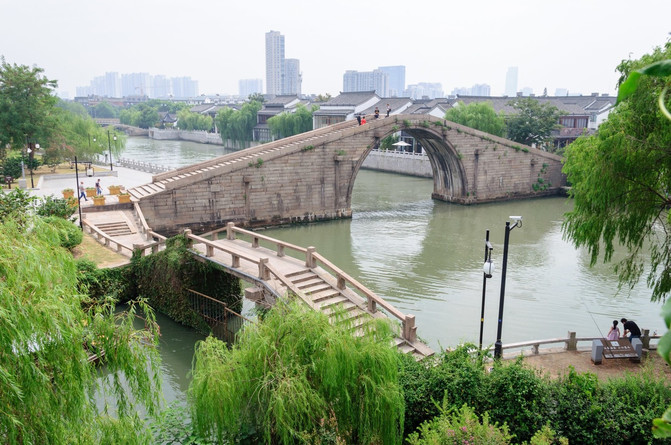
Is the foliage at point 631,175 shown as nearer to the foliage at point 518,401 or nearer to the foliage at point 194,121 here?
the foliage at point 518,401

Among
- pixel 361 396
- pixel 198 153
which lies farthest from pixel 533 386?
pixel 198 153

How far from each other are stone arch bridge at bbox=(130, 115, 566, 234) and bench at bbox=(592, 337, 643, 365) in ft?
61.7

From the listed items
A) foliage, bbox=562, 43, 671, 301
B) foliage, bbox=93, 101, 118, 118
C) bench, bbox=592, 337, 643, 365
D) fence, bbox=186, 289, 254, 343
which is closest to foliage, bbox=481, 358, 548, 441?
bench, bbox=592, 337, 643, 365

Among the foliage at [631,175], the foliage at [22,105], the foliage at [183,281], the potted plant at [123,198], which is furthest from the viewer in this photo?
the foliage at [22,105]

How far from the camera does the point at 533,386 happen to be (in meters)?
8.38

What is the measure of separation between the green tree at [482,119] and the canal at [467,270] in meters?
7.67

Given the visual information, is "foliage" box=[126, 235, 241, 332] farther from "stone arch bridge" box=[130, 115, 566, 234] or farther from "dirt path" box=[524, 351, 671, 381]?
"stone arch bridge" box=[130, 115, 566, 234]

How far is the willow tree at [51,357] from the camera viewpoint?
17.4ft

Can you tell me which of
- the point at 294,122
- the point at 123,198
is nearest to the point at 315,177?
the point at 123,198

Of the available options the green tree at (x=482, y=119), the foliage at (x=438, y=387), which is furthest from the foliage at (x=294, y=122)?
the foliage at (x=438, y=387)

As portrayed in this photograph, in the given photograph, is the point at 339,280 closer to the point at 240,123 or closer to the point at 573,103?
the point at 573,103

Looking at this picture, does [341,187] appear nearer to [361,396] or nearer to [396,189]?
[396,189]

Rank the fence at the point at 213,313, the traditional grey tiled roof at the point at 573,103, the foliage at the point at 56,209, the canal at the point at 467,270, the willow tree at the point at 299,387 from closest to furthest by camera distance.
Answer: the willow tree at the point at 299,387
the fence at the point at 213,313
the canal at the point at 467,270
the foliage at the point at 56,209
the traditional grey tiled roof at the point at 573,103

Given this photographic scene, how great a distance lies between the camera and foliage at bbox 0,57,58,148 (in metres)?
31.7
